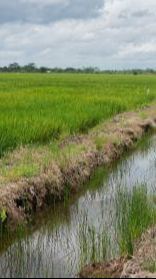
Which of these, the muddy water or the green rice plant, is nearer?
the muddy water

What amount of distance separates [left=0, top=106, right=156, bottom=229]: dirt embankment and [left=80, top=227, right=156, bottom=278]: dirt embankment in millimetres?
1732

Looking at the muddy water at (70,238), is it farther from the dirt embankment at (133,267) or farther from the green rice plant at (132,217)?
the dirt embankment at (133,267)

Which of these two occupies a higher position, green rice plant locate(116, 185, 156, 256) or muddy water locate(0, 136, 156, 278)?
green rice plant locate(116, 185, 156, 256)

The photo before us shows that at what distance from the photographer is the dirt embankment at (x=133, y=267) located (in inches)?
200

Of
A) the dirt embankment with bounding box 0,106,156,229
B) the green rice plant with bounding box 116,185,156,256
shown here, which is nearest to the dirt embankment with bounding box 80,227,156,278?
the green rice plant with bounding box 116,185,156,256

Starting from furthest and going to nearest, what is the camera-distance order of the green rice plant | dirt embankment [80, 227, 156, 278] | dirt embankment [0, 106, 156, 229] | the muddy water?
1. dirt embankment [0, 106, 156, 229]
2. the green rice plant
3. the muddy water
4. dirt embankment [80, 227, 156, 278]

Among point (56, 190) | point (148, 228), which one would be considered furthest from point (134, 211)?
point (56, 190)

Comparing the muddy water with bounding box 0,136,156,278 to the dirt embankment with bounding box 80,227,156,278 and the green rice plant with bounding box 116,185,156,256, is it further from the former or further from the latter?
the dirt embankment with bounding box 80,227,156,278

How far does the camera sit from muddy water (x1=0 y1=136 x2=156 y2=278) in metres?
5.87

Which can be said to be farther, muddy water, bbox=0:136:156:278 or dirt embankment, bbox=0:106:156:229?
dirt embankment, bbox=0:106:156:229

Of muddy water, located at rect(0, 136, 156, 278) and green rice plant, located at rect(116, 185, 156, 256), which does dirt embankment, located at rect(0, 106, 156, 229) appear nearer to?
muddy water, located at rect(0, 136, 156, 278)

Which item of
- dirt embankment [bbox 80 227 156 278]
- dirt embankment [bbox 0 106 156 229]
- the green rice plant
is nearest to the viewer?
dirt embankment [bbox 80 227 156 278]

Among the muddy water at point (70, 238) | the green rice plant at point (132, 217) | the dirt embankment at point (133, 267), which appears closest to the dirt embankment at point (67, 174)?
the muddy water at point (70, 238)

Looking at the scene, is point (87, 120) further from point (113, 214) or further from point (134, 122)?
point (113, 214)
